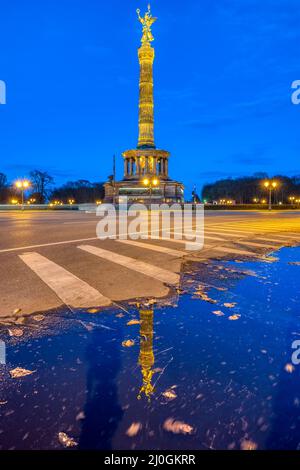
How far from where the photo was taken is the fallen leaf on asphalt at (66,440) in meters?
2.01

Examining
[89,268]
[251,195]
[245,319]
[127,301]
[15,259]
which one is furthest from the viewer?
[251,195]

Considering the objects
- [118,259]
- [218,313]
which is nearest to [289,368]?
[218,313]

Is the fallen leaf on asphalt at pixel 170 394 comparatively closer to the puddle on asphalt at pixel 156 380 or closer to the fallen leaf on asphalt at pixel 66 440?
the puddle on asphalt at pixel 156 380

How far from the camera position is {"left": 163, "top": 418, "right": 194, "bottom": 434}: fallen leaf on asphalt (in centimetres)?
211

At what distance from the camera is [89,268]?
7.21 meters

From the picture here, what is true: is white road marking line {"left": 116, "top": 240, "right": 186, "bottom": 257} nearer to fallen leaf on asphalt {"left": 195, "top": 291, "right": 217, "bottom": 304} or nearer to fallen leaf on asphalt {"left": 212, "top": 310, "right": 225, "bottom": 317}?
fallen leaf on asphalt {"left": 195, "top": 291, "right": 217, "bottom": 304}

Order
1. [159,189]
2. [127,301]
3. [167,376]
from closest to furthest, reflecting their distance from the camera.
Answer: [167,376], [127,301], [159,189]

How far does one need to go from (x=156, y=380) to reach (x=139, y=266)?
483cm

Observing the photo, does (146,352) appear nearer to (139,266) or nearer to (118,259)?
(139,266)

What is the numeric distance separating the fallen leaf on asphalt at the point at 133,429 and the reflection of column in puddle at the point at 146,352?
0.32 m

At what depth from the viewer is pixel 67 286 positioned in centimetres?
567

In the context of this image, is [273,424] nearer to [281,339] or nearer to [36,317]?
[281,339]

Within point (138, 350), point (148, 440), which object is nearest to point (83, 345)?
point (138, 350)
